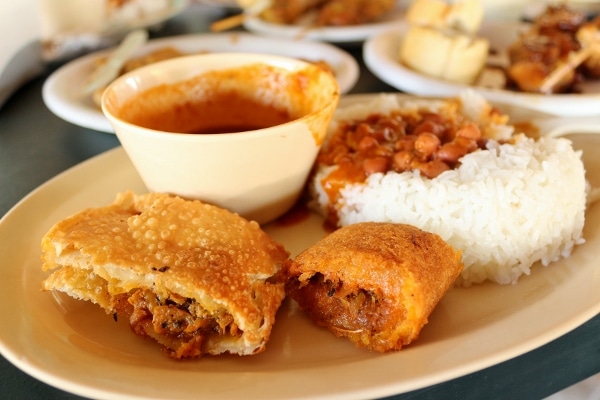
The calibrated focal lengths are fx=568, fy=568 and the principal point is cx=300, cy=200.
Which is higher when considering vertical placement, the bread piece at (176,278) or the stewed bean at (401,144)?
the bread piece at (176,278)

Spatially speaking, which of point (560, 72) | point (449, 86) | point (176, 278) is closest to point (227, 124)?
point (176, 278)

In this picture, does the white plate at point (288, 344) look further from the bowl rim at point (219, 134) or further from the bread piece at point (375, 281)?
the bowl rim at point (219, 134)

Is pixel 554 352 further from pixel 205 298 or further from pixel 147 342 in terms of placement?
pixel 147 342

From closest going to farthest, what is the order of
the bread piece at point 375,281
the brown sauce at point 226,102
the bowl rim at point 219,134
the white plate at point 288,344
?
the white plate at point 288,344 → the bread piece at point 375,281 → the bowl rim at point 219,134 → the brown sauce at point 226,102

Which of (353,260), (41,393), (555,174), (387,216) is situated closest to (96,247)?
(41,393)

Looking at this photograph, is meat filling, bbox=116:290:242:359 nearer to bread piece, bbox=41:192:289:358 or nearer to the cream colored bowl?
bread piece, bbox=41:192:289:358

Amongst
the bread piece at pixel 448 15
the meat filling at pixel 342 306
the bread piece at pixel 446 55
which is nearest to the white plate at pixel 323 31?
the bread piece at pixel 448 15

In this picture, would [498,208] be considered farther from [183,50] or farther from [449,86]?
[183,50]
